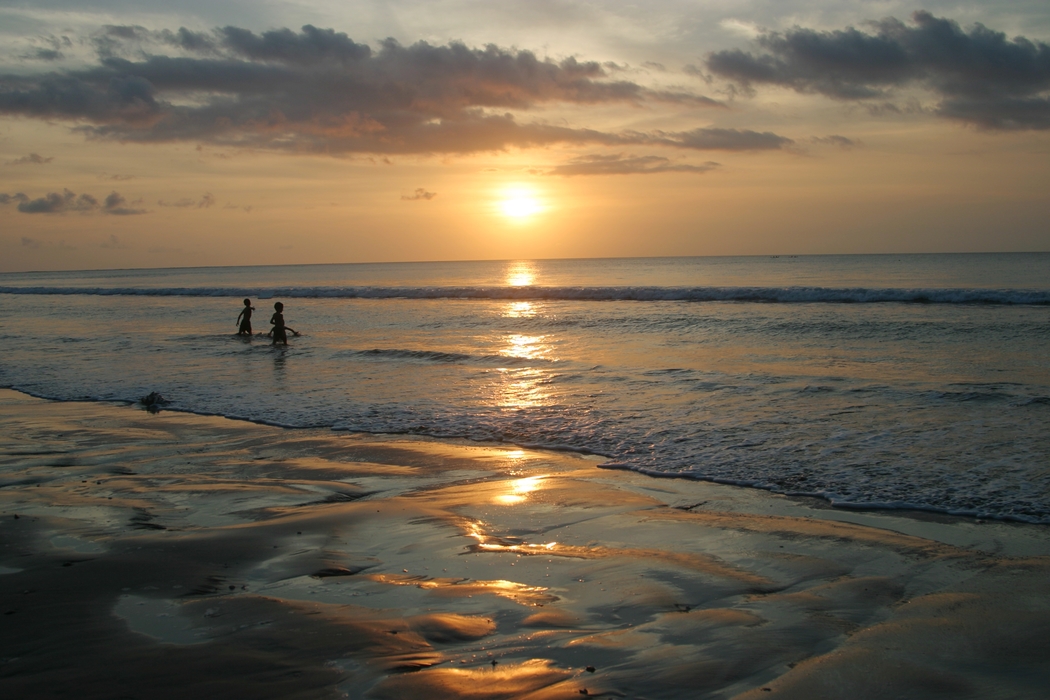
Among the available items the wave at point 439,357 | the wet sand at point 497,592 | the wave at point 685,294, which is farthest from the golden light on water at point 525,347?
the wave at point 685,294

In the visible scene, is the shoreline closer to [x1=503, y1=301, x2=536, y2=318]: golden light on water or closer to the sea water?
the sea water

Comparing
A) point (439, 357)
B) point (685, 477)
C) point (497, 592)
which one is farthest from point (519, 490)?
point (439, 357)

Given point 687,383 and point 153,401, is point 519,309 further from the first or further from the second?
point 153,401

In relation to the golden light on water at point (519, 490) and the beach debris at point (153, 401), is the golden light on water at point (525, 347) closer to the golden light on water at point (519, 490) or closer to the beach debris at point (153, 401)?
the beach debris at point (153, 401)

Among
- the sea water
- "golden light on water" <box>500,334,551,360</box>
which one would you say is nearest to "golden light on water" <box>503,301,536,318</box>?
the sea water

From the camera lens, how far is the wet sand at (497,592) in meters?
3.41

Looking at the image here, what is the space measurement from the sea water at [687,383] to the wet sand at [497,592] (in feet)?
4.55

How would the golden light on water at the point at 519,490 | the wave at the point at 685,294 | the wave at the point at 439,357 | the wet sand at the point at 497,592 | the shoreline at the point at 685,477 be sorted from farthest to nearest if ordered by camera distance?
the wave at the point at 685,294 → the wave at the point at 439,357 → the golden light on water at the point at 519,490 → the shoreline at the point at 685,477 → the wet sand at the point at 497,592

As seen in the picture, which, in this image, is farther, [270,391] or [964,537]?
[270,391]

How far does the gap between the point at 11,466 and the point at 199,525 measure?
3655 mm

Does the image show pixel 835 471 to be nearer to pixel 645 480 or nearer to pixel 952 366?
pixel 645 480

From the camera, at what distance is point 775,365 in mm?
15812

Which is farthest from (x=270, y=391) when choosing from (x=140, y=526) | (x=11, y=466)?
(x=140, y=526)

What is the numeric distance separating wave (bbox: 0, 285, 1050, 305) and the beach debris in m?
28.9
